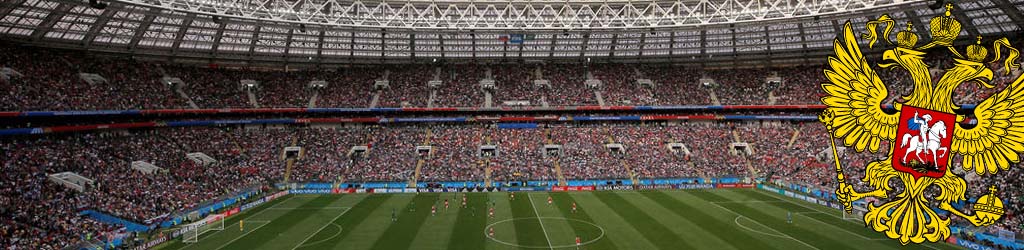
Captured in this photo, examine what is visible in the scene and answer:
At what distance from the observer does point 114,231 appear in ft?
103

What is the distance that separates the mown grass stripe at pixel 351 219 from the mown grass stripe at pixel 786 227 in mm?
24825

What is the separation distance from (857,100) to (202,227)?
34.2 m

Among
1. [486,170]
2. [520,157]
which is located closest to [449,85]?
[520,157]

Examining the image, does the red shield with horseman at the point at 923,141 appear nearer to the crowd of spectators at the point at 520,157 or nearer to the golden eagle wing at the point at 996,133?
the golden eagle wing at the point at 996,133

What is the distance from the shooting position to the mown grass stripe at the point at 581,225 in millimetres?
29672

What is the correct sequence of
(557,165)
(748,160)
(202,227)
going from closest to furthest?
1. (202,227)
2. (557,165)
3. (748,160)

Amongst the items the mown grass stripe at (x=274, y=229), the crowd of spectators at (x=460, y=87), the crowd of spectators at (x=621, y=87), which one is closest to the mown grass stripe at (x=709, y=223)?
the crowd of spectators at (x=621, y=87)

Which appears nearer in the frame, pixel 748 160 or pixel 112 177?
pixel 112 177

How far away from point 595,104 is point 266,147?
34741 mm

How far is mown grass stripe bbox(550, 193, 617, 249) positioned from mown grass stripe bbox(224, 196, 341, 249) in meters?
17.3

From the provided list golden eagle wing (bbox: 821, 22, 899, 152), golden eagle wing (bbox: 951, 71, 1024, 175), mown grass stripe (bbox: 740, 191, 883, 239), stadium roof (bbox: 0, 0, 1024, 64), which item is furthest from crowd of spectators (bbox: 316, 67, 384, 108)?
golden eagle wing (bbox: 951, 71, 1024, 175)

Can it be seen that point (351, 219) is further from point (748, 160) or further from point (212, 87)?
point (748, 160)

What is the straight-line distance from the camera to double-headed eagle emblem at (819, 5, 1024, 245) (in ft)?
45.8

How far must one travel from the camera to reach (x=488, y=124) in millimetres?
63781
